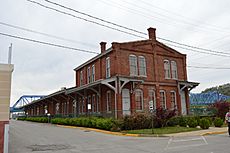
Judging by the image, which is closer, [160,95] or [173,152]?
[173,152]

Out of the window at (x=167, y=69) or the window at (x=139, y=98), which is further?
the window at (x=167, y=69)

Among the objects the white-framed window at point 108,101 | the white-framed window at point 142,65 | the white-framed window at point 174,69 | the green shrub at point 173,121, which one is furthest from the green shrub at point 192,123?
the white-framed window at point 174,69

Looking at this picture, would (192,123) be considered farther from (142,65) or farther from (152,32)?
(152,32)

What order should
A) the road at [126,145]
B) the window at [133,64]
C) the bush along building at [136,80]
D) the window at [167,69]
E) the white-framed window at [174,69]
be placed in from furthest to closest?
1. the white-framed window at [174,69]
2. the window at [167,69]
3. the window at [133,64]
4. the bush along building at [136,80]
5. the road at [126,145]

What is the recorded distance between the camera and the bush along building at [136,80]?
2566 cm

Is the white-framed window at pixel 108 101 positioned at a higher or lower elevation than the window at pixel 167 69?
lower

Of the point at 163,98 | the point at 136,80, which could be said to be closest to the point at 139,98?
the point at 136,80

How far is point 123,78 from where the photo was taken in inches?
958

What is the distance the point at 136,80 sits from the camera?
25047 millimetres

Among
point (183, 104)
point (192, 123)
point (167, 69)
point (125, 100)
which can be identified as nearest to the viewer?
point (192, 123)

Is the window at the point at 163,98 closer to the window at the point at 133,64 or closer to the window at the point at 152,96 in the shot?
the window at the point at 152,96

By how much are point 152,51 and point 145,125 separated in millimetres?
11116

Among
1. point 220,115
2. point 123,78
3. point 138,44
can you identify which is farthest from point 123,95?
point 220,115

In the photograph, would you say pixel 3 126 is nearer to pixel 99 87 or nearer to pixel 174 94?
pixel 99 87
